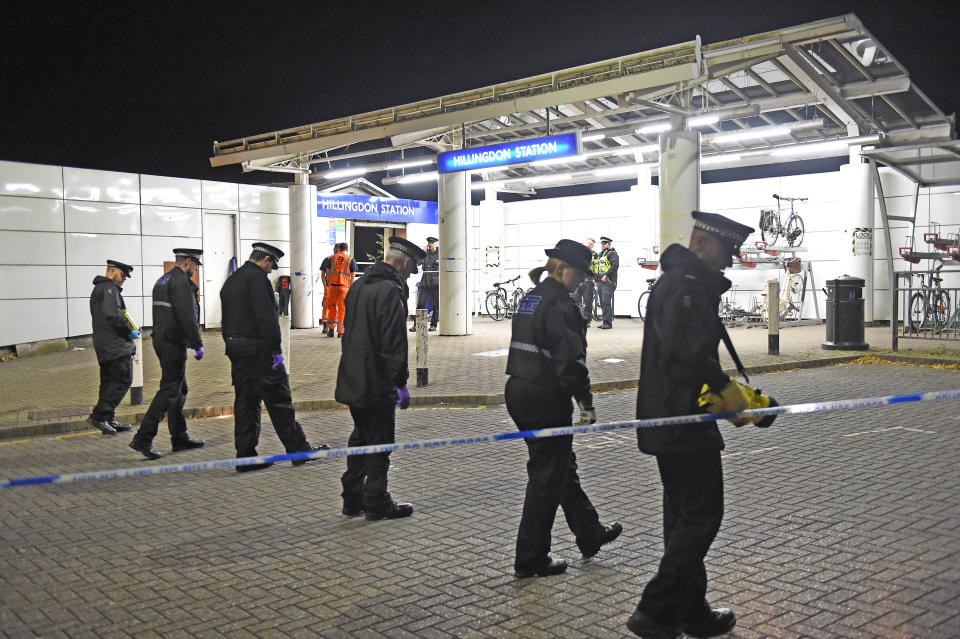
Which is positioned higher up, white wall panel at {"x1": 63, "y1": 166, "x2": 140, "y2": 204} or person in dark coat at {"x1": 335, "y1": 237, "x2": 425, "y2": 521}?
white wall panel at {"x1": 63, "y1": 166, "x2": 140, "y2": 204}

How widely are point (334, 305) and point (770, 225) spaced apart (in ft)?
37.3

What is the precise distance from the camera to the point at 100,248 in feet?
62.6

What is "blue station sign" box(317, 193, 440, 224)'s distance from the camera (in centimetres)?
2430

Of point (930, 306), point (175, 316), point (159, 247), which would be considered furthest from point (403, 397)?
point (159, 247)

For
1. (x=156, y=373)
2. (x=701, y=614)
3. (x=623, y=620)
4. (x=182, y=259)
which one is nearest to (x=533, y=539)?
(x=623, y=620)

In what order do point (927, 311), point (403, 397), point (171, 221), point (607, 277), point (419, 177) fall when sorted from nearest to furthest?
1. point (403, 397)
2. point (927, 311)
3. point (171, 221)
4. point (607, 277)
5. point (419, 177)

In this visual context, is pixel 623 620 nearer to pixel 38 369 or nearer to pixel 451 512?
pixel 451 512

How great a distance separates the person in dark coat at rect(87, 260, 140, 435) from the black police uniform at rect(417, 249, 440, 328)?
1232cm

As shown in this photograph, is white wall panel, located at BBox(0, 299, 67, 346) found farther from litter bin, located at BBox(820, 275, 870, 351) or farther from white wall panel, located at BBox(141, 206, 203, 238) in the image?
litter bin, located at BBox(820, 275, 870, 351)

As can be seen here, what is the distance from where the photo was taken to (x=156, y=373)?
13.6m

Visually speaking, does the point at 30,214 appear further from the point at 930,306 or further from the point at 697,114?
the point at 930,306

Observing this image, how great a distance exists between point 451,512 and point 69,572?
7.62 feet

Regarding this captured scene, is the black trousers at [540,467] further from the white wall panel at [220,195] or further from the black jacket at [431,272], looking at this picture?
the white wall panel at [220,195]

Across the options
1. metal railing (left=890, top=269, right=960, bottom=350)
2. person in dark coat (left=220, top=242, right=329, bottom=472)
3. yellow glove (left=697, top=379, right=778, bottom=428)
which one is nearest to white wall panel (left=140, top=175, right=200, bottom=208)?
person in dark coat (left=220, top=242, right=329, bottom=472)
